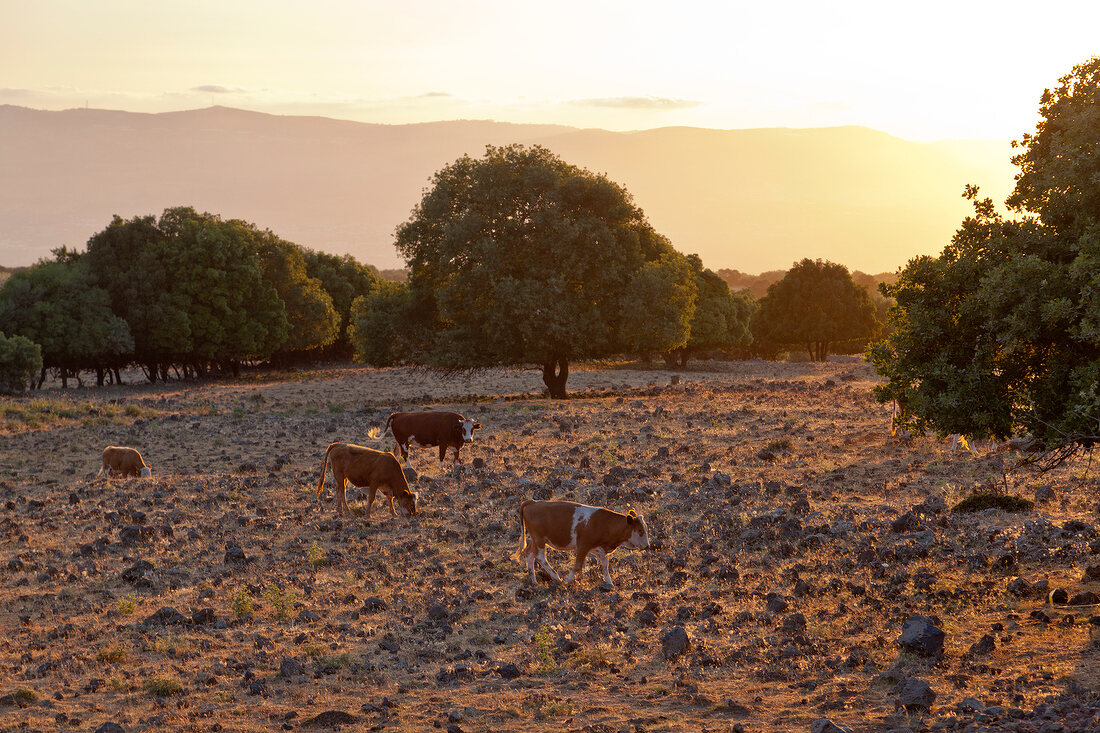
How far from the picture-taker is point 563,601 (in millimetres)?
15922

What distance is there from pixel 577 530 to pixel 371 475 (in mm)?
7551

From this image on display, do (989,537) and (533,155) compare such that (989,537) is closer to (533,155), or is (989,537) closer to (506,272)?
(506,272)

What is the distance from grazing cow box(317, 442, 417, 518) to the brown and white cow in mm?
7411

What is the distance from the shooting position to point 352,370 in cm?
9638

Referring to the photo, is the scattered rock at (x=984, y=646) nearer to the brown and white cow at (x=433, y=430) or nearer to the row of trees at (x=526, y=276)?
the brown and white cow at (x=433, y=430)

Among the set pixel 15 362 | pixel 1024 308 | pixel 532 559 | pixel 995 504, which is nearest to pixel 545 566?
pixel 532 559

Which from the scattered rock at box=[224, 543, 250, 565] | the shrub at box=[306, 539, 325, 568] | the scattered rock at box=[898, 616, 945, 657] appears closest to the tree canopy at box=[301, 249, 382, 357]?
the scattered rock at box=[224, 543, 250, 565]

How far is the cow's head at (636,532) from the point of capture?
17297 millimetres

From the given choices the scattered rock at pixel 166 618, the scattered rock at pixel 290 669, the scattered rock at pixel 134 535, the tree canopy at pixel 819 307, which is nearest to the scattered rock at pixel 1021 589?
the scattered rock at pixel 290 669

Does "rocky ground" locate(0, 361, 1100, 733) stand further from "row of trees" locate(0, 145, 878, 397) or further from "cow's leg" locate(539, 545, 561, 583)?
"row of trees" locate(0, 145, 878, 397)

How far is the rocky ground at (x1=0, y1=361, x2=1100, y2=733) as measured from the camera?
11.8 m

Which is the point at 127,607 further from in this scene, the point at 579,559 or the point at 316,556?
the point at 579,559

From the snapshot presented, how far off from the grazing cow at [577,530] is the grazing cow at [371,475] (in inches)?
245

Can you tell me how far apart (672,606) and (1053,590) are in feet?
18.7
